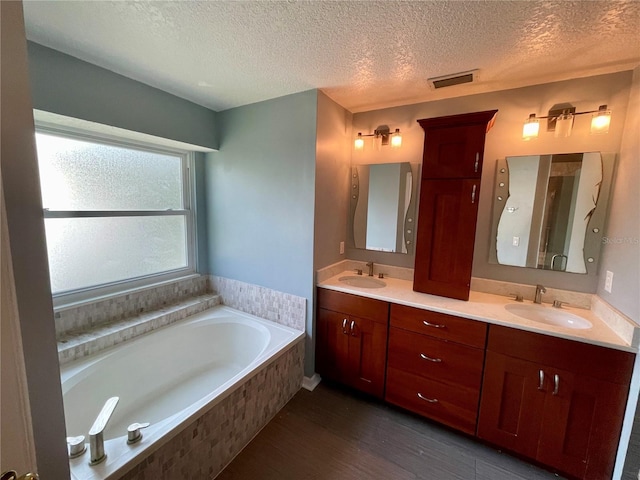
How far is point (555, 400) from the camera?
146 centimetres

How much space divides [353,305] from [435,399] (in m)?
0.83

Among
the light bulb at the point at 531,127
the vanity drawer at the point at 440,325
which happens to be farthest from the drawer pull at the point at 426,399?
the light bulb at the point at 531,127

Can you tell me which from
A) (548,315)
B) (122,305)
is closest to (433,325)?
(548,315)

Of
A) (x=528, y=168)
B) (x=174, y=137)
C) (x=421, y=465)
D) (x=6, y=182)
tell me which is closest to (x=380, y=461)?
(x=421, y=465)

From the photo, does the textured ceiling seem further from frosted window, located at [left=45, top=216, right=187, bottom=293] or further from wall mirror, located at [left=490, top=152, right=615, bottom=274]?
frosted window, located at [left=45, top=216, right=187, bottom=293]

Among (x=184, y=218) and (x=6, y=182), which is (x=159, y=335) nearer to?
(x=184, y=218)

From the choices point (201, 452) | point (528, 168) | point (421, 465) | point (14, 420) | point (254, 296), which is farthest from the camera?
point (254, 296)

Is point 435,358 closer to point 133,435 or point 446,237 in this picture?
point 446,237

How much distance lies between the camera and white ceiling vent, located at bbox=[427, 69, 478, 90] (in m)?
1.72

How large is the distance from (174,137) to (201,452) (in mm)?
2203

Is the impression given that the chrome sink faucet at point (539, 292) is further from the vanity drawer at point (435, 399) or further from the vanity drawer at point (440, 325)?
the vanity drawer at point (435, 399)

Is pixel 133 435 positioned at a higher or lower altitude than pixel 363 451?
higher

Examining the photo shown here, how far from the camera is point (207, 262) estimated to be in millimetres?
2789

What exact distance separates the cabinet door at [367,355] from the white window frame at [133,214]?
5.87 feet
